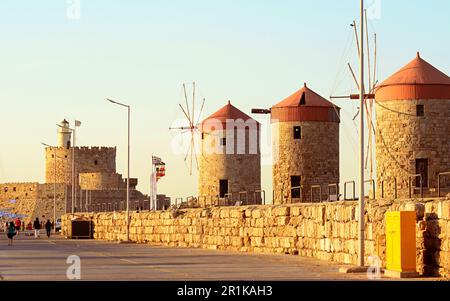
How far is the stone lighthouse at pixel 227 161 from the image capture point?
59250 mm

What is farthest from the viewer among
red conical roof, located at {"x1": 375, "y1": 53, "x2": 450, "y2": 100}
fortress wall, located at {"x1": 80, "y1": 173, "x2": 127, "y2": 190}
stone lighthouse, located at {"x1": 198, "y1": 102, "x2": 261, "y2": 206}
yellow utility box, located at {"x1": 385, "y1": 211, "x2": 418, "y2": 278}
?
fortress wall, located at {"x1": 80, "y1": 173, "x2": 127, "y2": 190}

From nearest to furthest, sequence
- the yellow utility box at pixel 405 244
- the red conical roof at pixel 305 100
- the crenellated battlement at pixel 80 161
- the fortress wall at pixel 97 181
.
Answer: the yellow utility box at pixel 405 244, the red conical roof at pixel 305 100, the fortress wall at pixel 97 181, the crenellated battlement at pixel 80 161

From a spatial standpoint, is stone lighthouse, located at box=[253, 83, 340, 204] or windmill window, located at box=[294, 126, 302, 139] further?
windmill window, located at box=[294, 126, 302, 139]

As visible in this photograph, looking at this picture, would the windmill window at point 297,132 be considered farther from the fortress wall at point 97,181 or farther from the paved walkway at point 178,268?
the fortress wall at point 97,181

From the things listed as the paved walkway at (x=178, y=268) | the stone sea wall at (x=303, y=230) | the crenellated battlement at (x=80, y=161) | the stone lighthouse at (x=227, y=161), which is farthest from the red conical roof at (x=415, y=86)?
the crenellated battlement at (x=80, y=161)

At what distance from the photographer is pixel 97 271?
2677cm

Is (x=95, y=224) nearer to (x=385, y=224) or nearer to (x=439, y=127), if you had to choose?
(x=439, y=127)

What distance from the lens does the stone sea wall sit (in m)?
24.8

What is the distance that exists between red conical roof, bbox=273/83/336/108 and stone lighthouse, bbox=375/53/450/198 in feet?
40.8

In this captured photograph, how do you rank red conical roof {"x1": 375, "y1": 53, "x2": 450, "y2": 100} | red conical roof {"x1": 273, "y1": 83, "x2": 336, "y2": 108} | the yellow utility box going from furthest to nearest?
red conical roof {"x1": 273, "y1": 83, "x2": 336, "y2": 108}, red conical roof {"x1": 375, "y1": 53, "x2": 450, "y2": 100}, the yellow utility box

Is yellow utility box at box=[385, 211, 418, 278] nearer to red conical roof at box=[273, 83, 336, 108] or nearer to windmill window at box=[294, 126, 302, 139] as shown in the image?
windmill window at box=[294, 126, 302, 139]

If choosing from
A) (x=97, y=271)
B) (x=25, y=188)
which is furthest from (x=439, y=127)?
(x=25, y=188)

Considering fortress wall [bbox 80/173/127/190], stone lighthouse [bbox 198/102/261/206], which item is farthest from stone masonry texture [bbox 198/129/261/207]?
Answer: fortress wall [bbox 80/173/127/190]
